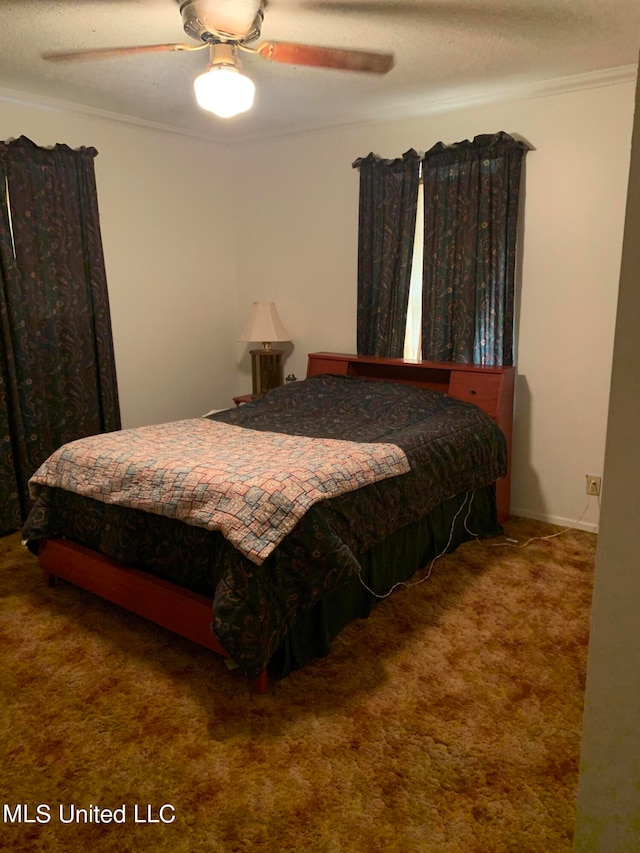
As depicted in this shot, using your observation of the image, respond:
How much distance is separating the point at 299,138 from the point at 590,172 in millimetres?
1975

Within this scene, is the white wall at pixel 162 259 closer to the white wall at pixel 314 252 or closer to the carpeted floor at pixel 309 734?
the white wall at pixel 314 252

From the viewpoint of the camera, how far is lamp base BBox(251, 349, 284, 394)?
424 cm

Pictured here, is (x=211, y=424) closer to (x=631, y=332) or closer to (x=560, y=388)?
(x=560, y=388)

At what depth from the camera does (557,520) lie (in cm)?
347

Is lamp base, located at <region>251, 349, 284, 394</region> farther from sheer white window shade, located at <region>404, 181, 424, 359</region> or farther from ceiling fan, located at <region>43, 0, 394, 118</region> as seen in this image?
ceiling fan, located at <region>43, 0, 394, 118</region>

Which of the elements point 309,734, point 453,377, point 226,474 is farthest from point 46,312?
point 309,734

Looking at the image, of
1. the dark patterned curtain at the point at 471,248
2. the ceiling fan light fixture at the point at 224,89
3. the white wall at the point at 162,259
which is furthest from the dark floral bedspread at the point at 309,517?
the ceiling fan light fixture at the point at 224,89

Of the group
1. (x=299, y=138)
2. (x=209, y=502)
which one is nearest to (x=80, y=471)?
(x=209, y=502)

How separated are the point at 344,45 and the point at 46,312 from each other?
7.07ft

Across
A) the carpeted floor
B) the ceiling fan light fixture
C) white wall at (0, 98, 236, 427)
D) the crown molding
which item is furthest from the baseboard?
the ceiling fan light fixture

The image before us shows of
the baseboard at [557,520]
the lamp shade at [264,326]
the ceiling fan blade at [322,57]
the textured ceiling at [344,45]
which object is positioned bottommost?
the baseboard at [557,520]

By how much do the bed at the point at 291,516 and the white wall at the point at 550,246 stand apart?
283 millimetres

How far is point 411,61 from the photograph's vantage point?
278 centimetres

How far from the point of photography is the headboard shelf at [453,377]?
323cm
